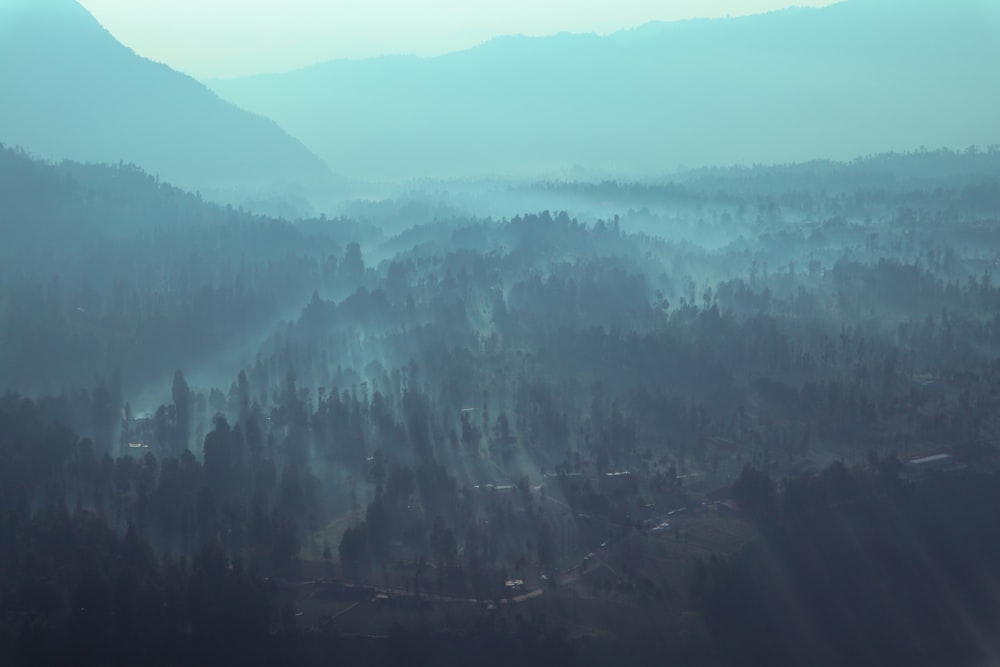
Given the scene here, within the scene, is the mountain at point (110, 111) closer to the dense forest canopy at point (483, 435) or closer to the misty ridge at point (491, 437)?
the misty ridge at point (491, 437)

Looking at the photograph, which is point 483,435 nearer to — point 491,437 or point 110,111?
point 491,437

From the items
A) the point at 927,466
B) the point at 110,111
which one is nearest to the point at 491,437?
the point at 927,466

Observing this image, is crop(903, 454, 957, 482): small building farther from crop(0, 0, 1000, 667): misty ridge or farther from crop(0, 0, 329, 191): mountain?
crop(0, 0, 329, 191): mountain

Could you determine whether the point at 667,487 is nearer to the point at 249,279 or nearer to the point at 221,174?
the point at 249,279

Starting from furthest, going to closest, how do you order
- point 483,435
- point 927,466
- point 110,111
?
point 110,111 < point 483,435 < point 927,466

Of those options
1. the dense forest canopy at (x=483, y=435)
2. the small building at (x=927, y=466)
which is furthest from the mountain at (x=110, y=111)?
the small building at (x=927, y=466)

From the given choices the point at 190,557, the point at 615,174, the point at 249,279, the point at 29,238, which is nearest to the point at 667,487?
the point at 190,557

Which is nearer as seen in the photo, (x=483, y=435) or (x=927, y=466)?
(x=927, y=466)
